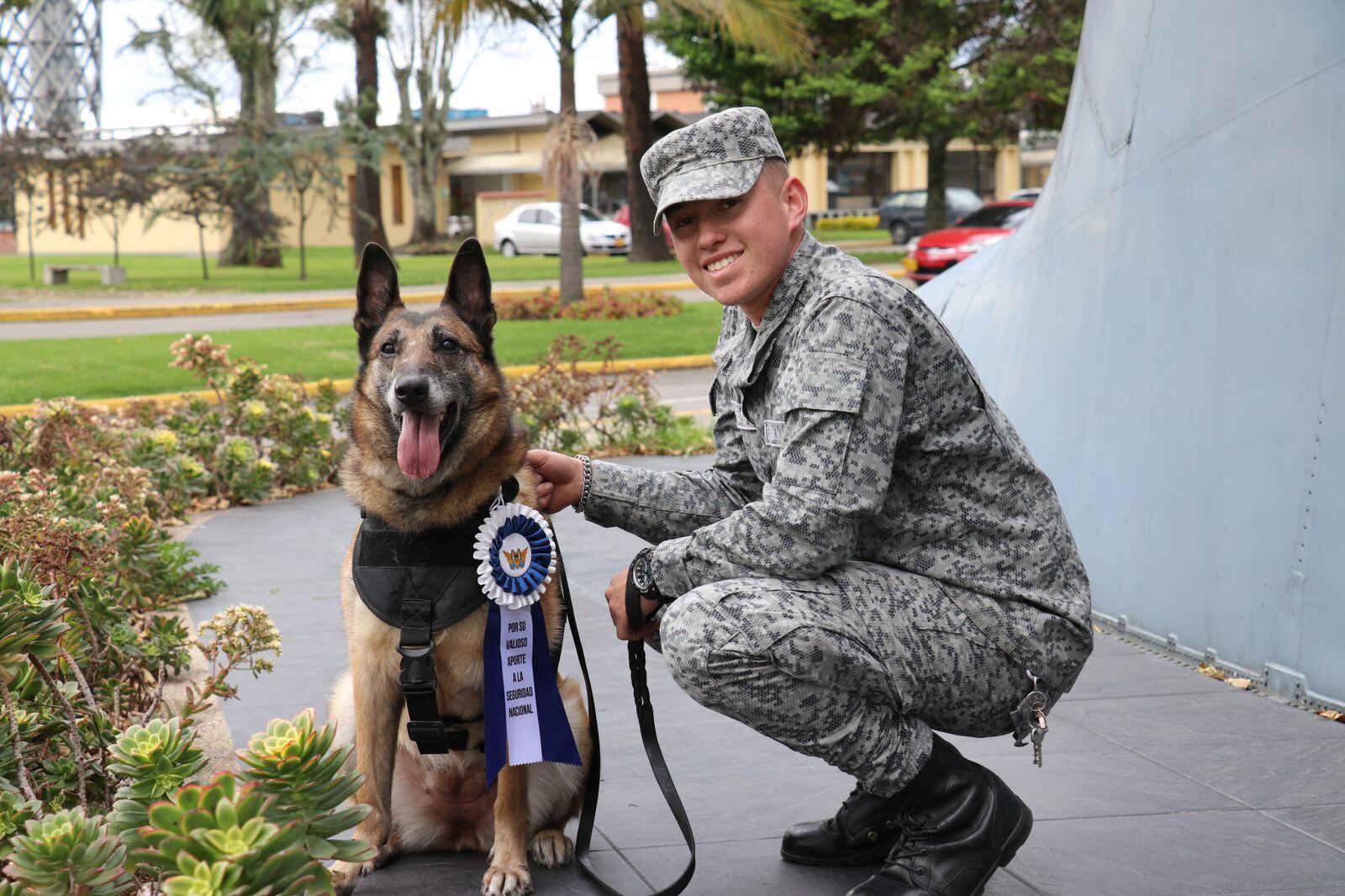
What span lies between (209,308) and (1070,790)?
18850 mm

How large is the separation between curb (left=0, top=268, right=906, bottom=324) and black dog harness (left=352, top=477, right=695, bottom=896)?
1519 centimetres

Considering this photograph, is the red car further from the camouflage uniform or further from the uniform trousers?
the uniform trousers

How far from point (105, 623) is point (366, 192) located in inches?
1317

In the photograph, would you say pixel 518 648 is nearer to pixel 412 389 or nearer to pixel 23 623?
pixel 412 389

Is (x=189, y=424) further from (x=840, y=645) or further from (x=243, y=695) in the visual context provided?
(x=840, y=645)

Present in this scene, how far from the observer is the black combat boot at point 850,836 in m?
3.05

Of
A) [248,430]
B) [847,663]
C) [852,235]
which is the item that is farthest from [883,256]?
[847,663]

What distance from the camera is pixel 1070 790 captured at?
3.54m

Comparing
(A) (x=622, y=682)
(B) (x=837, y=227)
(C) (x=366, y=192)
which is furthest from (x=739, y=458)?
(B) (x=837, y=227)

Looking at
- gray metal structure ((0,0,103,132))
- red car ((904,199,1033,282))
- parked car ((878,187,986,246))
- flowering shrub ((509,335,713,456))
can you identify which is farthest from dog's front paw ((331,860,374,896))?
gray metal structure ((0,0,103,132))

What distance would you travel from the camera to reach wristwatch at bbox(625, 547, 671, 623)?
2914 millimetres

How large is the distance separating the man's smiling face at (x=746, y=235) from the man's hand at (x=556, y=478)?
0.67m

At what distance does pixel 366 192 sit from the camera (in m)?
35.8

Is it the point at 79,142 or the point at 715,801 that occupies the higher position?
the point at 79,142
